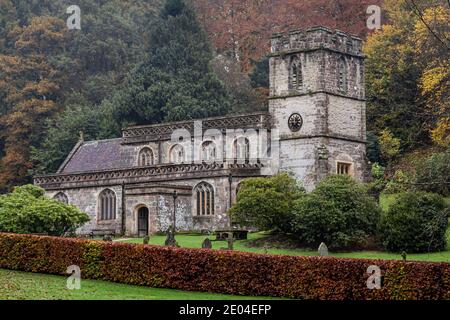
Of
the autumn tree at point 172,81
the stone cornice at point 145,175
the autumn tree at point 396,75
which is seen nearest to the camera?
the stone cornice at point 145,175

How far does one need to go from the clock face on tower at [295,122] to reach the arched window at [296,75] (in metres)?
1.59

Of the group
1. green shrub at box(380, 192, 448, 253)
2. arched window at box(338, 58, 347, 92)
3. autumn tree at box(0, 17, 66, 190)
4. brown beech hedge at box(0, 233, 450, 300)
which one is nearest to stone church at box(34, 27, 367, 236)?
arched window at box(338, 58, 347, 92)

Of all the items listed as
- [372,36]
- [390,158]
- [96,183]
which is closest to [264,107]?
[372,36]

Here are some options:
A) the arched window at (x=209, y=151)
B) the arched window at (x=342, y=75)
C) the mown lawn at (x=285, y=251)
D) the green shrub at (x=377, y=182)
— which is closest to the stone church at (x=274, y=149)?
the arched window at (x=342, y=75)

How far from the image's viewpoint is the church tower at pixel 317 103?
53.3 metres

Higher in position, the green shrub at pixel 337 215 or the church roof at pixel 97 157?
the church roof at pixel 97 157

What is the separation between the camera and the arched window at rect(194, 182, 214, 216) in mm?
54438

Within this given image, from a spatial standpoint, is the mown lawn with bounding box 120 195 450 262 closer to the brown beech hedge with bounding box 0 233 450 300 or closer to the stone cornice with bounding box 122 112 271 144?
the stone cornice with bounding box 122 112 271 144

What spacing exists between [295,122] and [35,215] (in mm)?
15960

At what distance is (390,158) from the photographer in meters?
63.8

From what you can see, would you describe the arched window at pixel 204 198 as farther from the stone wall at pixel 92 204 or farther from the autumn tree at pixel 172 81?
the autumn tree at pixel 172 81
